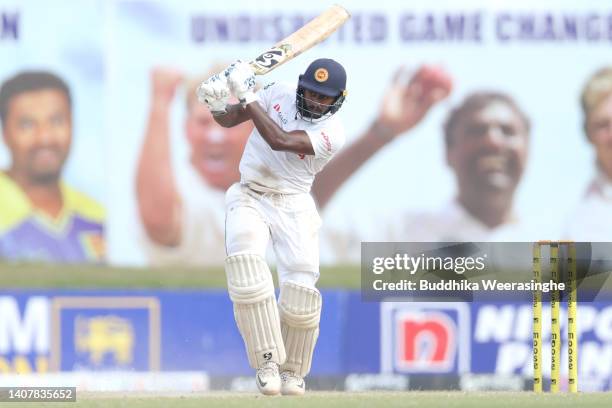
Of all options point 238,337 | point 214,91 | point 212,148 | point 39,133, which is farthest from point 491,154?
point 214,91

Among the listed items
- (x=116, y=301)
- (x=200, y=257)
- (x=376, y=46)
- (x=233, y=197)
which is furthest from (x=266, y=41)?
(x=233, y=197)

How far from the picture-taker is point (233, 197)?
29.2ft

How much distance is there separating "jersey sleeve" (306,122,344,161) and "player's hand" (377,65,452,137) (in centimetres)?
812

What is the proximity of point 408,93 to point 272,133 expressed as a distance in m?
8.44

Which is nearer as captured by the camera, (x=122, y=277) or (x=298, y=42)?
A: (x=298, y=42)

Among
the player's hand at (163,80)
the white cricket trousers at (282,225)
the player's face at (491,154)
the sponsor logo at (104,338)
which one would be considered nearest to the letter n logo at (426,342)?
the sponsor logo at (104,338)

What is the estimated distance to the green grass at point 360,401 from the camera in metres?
8.14

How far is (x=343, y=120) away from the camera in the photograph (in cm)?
1667

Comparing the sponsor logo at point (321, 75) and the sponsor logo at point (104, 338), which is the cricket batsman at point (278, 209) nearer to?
the sponsor logo at point (321, 75)

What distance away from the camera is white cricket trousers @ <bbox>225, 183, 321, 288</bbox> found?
8.78 m

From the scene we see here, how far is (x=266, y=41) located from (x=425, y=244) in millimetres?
2689

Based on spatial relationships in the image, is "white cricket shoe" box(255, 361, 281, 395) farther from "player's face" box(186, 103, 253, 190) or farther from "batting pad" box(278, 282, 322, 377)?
"player's face" box(186, 103, 253, 190)

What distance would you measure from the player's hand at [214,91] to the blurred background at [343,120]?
7291mm

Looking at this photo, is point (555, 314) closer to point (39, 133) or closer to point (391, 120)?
point (391, 120)
